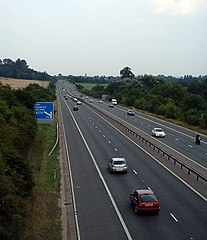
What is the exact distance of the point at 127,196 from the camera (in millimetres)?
26312

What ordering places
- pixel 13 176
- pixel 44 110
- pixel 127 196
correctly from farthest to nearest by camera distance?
1. pixel 44 110
2. pixel 127 196
3. pixel 13 176

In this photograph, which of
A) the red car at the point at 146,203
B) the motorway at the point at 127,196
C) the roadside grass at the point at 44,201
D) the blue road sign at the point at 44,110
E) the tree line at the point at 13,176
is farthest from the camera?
the blue road sign at the point at 44,110

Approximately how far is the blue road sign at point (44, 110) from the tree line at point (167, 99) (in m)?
24.0

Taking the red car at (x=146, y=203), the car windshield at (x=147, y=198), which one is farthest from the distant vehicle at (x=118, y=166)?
the car windshield at (x=147, y=198)

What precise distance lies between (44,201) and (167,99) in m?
84.8

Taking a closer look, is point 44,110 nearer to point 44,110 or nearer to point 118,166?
point 44,110

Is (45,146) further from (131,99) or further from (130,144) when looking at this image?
(131,99)

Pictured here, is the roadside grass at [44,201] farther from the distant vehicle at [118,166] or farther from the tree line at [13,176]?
the distant vehicle at [118,166]

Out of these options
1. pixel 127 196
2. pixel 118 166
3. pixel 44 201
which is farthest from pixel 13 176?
pixel 118 166

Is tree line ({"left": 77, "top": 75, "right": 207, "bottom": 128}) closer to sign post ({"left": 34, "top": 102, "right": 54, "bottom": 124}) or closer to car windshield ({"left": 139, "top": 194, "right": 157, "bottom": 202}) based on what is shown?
sign post ({"left": 34, "top": 102, "right": 54, "bottom": 124})

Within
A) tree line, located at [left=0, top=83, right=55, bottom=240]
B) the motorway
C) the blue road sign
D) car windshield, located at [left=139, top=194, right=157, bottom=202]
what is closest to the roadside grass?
tree line, located at [left=0, top=83, right=55, bottom=240]

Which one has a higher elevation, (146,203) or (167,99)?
(167,99)

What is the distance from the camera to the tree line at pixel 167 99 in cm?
7731

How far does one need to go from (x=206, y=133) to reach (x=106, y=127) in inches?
604
